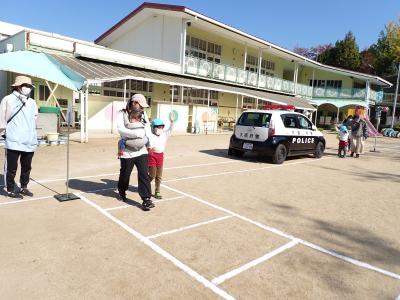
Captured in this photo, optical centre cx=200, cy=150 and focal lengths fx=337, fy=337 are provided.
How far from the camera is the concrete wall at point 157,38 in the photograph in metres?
21.3

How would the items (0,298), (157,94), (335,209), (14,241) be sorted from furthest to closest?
(157,94), (335,209), (14,241), (0,298)

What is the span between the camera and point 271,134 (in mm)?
10273

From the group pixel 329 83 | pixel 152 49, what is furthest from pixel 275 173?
pixel 329 83

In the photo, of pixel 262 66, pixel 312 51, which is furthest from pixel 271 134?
pixel 312 51

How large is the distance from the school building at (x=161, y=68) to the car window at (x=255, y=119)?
526 centimetres

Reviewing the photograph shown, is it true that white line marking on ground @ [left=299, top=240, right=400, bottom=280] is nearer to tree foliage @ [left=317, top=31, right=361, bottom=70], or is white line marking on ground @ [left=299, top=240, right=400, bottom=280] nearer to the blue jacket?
the blue jacket

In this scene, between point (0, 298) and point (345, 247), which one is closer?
point (0, 298)

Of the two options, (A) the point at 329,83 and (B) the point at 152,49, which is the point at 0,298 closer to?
(B) the point at 152,49

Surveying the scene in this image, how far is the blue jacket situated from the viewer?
5.17 meters

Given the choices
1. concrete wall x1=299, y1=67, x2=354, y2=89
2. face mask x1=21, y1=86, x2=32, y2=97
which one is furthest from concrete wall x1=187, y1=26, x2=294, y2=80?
face mask x1=21, y1=86, x2=32, y2=97

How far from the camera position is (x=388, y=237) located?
15.4 feet

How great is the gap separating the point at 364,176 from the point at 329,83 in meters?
33.4

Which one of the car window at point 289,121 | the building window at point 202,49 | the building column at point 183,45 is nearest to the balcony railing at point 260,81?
the building column at point 183,45

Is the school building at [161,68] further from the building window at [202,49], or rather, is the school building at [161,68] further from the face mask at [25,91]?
the face mask at [25,91]
